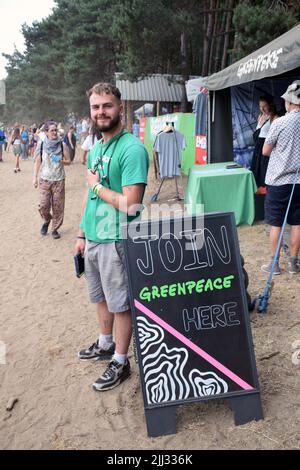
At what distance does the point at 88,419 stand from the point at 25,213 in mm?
7757

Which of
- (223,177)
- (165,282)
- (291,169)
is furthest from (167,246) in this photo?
(223,177)

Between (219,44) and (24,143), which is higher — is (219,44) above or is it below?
above

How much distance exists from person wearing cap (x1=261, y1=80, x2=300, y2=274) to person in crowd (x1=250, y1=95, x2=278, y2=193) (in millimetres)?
1859

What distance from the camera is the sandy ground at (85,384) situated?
2.52 metres

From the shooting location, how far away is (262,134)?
6.70m

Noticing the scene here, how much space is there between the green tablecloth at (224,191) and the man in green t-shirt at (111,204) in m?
3.84

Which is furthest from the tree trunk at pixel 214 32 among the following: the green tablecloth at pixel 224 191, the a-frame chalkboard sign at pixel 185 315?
the a-frame chalkboard sign at pixel 185 315

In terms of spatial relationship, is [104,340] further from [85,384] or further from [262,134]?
[262,134]

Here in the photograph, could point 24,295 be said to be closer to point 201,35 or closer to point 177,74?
point 201,35

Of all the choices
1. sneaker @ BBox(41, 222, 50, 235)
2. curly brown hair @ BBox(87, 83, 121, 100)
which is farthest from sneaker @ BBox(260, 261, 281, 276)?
sneaker @ BBox(41, 222, 50, 235)

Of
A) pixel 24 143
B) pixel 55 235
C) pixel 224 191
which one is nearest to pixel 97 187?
pixel 224 191

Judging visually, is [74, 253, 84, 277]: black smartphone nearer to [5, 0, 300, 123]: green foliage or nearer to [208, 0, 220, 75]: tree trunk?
[5, 0, 300, 123]: green foliage

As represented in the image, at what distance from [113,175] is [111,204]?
19cm

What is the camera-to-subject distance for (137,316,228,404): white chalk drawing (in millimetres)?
2477
